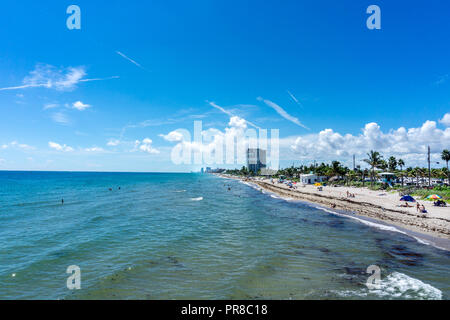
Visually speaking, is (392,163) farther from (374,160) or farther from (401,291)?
(401,291)

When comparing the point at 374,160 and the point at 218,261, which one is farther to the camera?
the point at 374,160

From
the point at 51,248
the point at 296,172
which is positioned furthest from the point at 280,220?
the point at 296,172

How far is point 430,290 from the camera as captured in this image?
39.2 ft

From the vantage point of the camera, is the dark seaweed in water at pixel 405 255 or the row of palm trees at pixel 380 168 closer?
the dark seaweed in water at pixel 405 255

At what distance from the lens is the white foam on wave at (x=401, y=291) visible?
11320 millimetres

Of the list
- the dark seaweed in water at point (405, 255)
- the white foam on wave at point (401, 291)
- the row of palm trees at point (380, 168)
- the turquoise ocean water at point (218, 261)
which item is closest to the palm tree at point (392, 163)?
the row of palm trees at point (380, 168)

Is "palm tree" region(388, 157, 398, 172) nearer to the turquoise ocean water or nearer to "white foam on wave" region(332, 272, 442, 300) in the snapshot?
the turquoise ocean water

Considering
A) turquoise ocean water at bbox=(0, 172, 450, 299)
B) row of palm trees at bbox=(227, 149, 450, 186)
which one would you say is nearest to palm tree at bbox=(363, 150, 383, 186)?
row of palm trees at bbox=(227, 149, 450, 186)

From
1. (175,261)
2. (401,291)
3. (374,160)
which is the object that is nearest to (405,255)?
(401,291)

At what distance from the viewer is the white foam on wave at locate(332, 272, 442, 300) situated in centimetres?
1132

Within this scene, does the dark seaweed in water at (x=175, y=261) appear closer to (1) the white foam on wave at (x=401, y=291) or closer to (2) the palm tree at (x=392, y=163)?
(1) the white foam on wave at (x=401, y=291)

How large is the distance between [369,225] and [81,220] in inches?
1484

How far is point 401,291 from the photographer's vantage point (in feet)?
39.0
